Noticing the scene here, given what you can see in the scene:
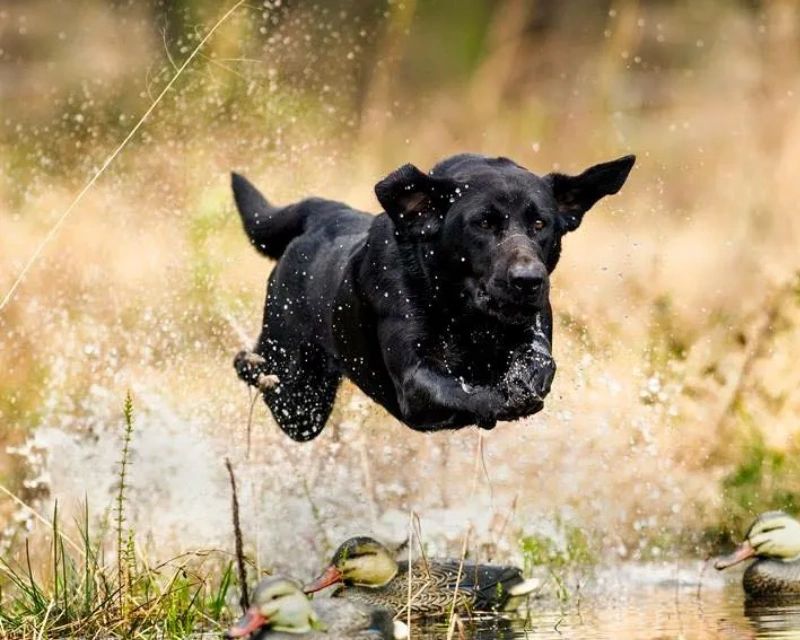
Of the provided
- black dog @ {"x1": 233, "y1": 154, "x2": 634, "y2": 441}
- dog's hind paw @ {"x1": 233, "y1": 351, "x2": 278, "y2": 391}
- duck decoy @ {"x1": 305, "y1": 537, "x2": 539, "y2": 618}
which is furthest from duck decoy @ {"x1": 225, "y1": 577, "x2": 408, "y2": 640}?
dog's hind paw @ {"x1": 233, "y1": 351, "x2": 278, "y2": 391}

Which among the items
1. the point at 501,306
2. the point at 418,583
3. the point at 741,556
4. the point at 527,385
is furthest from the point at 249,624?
the point at 741,556

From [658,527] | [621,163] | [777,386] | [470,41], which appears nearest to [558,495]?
[658,527]

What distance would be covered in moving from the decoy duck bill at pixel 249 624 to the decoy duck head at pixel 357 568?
1152 mm

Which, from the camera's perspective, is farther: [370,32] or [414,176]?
[370,32]

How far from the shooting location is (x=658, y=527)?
7.90m

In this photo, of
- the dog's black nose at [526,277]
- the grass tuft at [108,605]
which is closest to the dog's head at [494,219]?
the dog's black nose at [526,277]

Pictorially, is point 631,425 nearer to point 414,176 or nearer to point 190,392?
point 190,392

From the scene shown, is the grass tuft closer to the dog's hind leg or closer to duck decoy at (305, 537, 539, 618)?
duck decoy at (305, 537, 539, 618)

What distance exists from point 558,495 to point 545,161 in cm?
296

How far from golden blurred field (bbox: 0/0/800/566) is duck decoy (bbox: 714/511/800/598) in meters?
1.36

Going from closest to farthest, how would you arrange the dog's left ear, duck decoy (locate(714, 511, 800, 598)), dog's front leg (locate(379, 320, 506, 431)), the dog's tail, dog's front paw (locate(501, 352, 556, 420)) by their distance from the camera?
dog's front paw (locate(501, 352, 556, 420)) → dog's front leg (locate(379, 320, 506, 431)) → the dog's left ear → duck decoy (locate(714, 511, 800, 598)) → the dog's tail

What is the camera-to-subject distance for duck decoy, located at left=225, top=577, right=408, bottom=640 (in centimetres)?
479

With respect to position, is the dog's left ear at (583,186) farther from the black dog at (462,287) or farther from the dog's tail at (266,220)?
the dog's tail at (266,220)

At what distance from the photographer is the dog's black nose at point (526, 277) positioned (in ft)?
17.5
